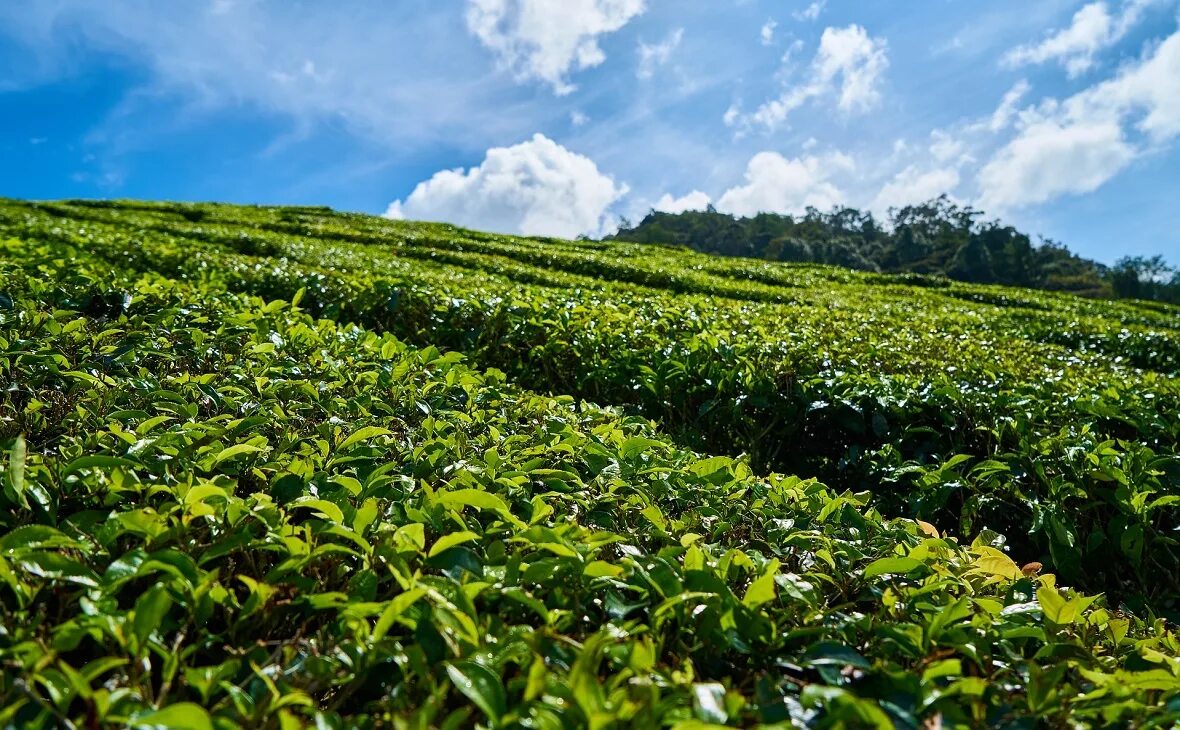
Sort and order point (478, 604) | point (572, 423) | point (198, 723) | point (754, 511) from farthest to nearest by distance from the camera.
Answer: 1. point (572, 423)
2. point (754, 511)
3. point (478, 604)
4. point (198, 723)

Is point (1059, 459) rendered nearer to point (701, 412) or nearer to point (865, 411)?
point (865, 411)

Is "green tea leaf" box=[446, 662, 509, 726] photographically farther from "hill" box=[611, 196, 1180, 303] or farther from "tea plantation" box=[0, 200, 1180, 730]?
"hill" box=[611, 196, 1180, 303]

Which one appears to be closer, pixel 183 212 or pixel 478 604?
pixel 478 604

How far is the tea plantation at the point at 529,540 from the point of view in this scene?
1250mm

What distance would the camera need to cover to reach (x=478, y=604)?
1.49 m

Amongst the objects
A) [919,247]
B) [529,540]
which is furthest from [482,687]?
[919,247]

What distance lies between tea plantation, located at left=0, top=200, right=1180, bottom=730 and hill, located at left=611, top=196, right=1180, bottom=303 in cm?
6699

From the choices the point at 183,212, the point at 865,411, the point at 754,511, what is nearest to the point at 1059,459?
the point at 865,411

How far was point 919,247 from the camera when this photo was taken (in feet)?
277

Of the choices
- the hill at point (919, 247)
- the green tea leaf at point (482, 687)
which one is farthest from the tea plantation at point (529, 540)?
the hill at point (919, 247)

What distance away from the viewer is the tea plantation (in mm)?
1250

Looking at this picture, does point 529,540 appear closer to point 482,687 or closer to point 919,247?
point 482,687

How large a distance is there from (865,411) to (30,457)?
4065 millimetres

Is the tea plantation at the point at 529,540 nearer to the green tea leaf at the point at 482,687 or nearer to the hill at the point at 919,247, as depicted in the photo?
the green tea leaf at the point at 482,687
